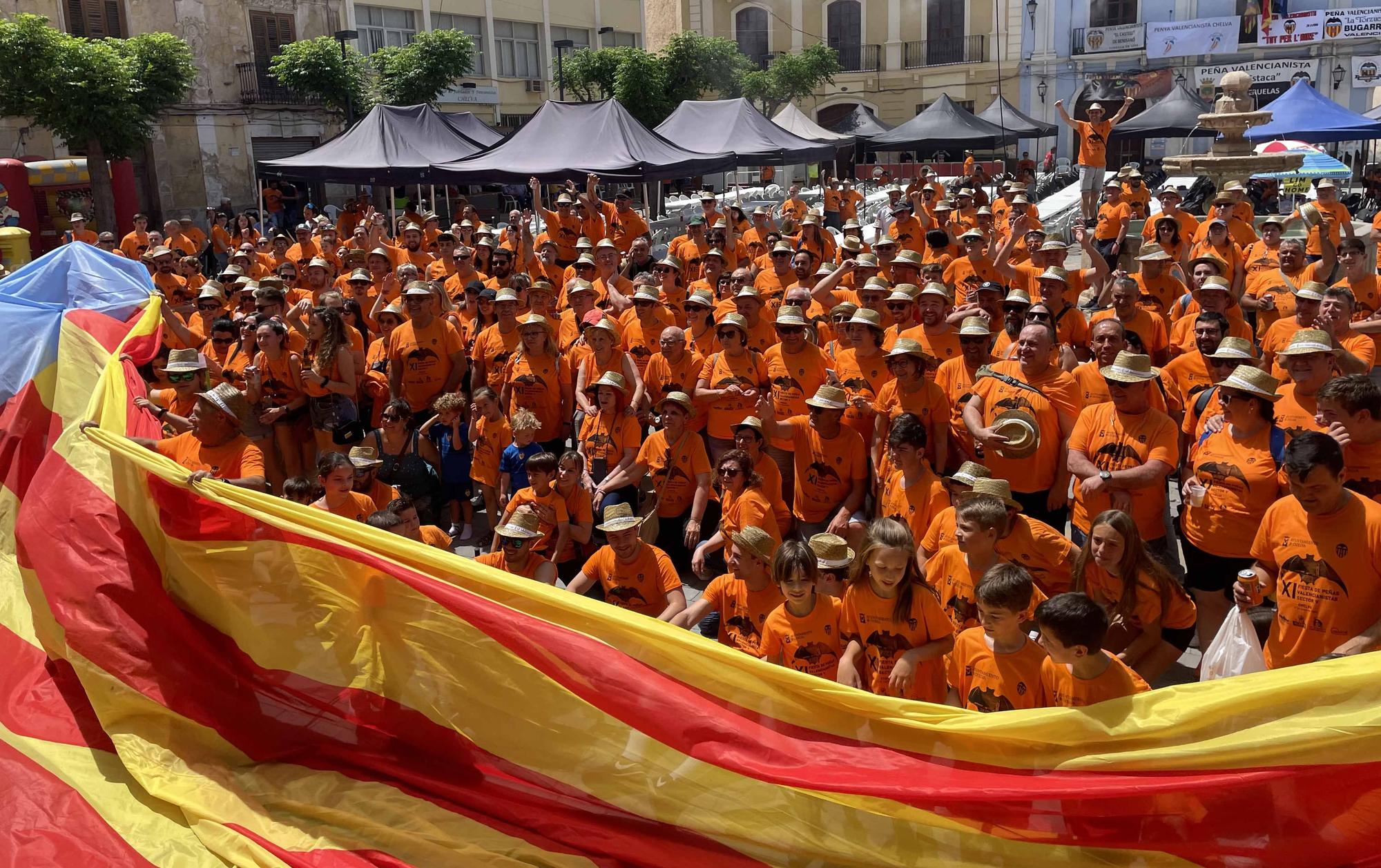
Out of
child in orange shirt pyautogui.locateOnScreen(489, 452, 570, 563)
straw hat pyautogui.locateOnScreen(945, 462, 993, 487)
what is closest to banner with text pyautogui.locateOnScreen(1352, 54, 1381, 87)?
straw hat pyautogui.locateOnScreen(945, 462, 993, 487)

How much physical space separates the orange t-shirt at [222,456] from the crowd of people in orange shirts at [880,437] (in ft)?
0.04

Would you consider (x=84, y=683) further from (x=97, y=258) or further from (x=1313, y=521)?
(x=97, y=258)

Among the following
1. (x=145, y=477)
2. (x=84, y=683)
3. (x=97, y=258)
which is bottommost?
(x=84, y=683)

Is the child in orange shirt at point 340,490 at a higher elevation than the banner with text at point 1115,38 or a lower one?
lower

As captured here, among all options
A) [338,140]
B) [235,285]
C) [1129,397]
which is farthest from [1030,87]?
[1129,397]

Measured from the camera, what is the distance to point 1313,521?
14.6 ft

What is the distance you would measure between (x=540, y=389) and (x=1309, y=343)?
186 inches

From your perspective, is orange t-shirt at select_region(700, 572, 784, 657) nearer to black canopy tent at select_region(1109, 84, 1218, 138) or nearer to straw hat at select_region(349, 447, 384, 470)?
straw hat at select_region(349, 447, 384, 470)

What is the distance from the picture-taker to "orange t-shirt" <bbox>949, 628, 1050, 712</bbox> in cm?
401

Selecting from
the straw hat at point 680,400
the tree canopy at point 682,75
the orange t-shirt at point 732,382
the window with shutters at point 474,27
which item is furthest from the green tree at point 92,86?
the straw hat at point 680,400

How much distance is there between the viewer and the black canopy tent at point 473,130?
20406 mm

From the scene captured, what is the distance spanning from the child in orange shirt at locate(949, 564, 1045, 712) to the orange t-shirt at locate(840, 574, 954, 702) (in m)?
0.29

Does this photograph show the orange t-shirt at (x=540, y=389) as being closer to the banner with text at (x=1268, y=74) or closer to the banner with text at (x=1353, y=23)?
the banner with text at (x=1268, y=74)

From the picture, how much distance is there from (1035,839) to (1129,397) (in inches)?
117
